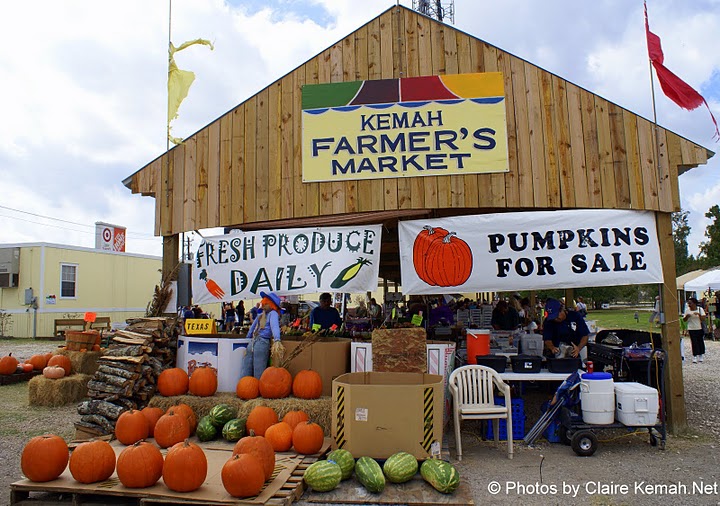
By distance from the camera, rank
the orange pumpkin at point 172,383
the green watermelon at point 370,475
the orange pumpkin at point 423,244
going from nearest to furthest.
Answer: the green watermelon at point 370,475
the orange pumpkin at point 172,383
the orange pumpkin at point 423,244

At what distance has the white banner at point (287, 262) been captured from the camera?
7.81 m

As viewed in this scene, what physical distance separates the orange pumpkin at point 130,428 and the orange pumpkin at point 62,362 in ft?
14.7

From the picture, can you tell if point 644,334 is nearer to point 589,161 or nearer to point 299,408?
point 589,161

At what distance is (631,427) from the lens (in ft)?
21.0

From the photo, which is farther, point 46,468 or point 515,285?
point 515,285

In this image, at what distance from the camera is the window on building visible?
23.8 m

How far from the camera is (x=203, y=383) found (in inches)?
288

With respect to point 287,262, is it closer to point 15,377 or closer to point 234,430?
point 234,430

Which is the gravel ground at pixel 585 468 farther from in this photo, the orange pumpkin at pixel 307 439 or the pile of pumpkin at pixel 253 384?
the pile of pumpkin at pixel 253 384

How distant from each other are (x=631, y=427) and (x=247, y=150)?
6781mm

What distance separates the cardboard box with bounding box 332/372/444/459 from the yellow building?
22.0m

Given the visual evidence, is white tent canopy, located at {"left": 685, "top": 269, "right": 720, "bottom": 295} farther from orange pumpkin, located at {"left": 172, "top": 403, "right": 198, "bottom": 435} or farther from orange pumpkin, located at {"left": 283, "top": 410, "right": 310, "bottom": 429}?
orange pumpkin, located at {"left": 172, "top": 403, "right": 198, "bottom": 435}

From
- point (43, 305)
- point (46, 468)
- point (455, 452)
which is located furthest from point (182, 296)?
point (43, 305)

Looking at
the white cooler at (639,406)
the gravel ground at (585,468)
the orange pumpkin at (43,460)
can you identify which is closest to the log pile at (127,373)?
the gravel ground at (585,468)
